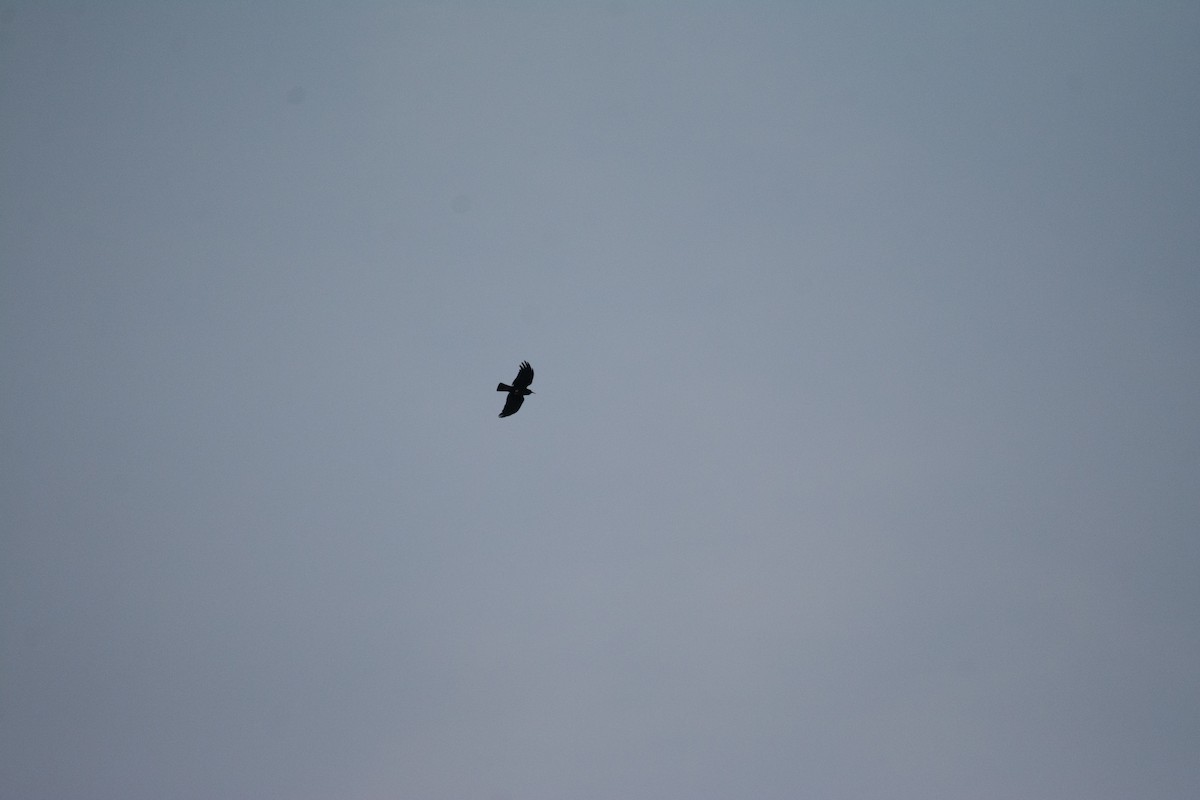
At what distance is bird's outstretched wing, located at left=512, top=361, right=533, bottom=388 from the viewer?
45.2 metres

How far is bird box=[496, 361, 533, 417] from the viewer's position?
148ft

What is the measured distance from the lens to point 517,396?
45.7 metres

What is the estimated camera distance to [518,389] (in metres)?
45.3

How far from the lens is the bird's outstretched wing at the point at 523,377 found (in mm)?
45188

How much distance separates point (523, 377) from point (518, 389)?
1.47 feet

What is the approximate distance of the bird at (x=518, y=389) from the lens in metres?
45.1

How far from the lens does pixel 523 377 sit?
45.4m
